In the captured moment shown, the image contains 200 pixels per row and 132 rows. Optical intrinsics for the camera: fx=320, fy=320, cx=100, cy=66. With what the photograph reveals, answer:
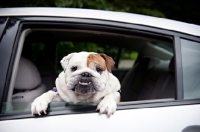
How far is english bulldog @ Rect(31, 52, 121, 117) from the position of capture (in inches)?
88.1

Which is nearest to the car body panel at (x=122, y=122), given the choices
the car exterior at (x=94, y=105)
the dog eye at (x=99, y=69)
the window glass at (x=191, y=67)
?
the car exterior at (x=94, y=105)

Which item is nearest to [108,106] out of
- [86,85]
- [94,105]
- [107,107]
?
[107,107]

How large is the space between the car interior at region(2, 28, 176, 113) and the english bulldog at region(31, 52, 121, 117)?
35cm

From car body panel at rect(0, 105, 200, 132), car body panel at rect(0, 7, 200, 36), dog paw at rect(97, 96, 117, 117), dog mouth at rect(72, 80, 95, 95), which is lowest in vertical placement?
car body panel at rect(0, 105, 200, 132)

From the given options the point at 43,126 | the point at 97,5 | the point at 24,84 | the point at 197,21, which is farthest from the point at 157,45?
the point at 43,126

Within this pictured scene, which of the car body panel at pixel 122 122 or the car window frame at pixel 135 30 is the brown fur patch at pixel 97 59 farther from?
the car body panel at pixel 122 122

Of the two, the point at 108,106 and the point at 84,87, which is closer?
the point at 108,106

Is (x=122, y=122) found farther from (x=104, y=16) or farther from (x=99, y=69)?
(x=104, y=16)

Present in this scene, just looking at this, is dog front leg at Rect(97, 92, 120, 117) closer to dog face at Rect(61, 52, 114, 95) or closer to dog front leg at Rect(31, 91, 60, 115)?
dog face at Rect(61, 52, 114, 95)

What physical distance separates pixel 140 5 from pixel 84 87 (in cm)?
369

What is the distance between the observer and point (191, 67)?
2.40 m

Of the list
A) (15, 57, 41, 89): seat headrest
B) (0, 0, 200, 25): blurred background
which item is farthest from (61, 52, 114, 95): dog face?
(0, 0, 200, 25): blurred background

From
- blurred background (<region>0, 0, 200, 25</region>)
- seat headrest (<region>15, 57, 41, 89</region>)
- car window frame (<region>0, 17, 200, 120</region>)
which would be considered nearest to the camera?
car window frame (<region>0, 17, 200, 120</region>)

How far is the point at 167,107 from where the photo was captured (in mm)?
2213
